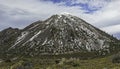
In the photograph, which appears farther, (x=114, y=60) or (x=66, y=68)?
(x=114, y=60)

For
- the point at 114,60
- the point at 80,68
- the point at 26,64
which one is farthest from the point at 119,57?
the point at 26,64

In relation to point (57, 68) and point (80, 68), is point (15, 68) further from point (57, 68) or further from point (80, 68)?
point (80, 68)

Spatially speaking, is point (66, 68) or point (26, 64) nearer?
point (66, 68)

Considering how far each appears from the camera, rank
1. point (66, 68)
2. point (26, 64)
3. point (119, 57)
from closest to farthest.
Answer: point (66, 68), point (26, 64), point (119, 57)

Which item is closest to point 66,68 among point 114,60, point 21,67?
point 21,67

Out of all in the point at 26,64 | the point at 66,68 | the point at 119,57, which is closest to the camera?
the point at 66,68

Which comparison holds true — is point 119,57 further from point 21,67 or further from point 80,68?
point 21,67

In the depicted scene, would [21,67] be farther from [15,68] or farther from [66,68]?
[66,68]
